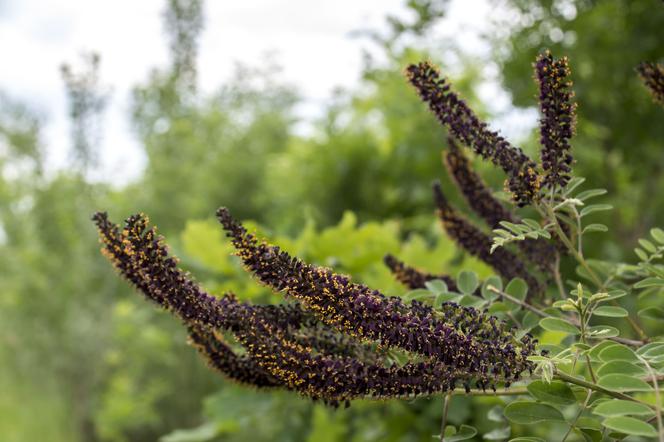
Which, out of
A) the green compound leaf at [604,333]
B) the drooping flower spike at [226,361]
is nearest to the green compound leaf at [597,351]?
the green compound leaf at [604,333]

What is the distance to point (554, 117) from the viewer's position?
30.6 inches

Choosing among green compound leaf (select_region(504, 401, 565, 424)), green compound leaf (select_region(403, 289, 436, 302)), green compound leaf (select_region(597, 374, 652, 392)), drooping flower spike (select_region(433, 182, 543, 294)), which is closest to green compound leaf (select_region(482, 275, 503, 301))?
drooping flower spike (select_region(433, 182, 543, 294))

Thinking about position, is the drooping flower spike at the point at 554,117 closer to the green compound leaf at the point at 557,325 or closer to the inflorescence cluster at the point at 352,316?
the inflorescence cluster at the point at 352,316

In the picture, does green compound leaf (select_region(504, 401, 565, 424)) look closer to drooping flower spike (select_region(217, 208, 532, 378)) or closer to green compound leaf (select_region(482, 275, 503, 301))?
drooping flower spike (select_region(217, 208, 532, 378))

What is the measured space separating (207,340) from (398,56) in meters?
1.76

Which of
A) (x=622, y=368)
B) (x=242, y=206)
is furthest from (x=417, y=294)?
(x=242, y=206)

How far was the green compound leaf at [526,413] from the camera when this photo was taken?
0.79 meters

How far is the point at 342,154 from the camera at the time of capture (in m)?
2.66

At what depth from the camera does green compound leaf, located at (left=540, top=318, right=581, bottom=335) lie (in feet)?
2.65

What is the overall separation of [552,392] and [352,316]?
283 mm

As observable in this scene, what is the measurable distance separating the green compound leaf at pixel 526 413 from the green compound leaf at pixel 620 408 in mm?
171

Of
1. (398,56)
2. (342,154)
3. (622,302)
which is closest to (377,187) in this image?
(342,154)

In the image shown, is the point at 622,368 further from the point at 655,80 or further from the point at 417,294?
the point at 655,80

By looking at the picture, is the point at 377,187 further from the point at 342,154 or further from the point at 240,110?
the point at 240,110
